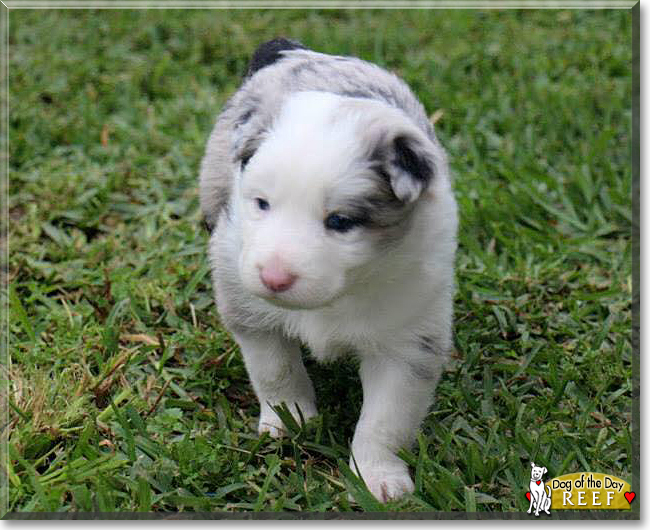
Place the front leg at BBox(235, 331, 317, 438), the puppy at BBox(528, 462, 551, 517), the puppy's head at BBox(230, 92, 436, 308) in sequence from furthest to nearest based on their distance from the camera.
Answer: the front leg at BBox(235, 331, 317, 438), the puppy at BBox(528, 462, 551, 517), the puppy's head at BBox(230, 92, 436, 308)

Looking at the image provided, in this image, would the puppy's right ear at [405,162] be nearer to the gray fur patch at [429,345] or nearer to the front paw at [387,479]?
the gray fur patch at [429,345]

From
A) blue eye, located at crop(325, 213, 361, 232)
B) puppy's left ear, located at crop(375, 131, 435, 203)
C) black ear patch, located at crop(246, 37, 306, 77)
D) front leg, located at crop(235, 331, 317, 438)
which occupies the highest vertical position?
black ear patch, located at crop(246, 37, 306, 77)

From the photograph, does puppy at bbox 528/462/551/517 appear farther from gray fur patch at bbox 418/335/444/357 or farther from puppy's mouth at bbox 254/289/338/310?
puppy's mouth at bbox 254/289/338/310

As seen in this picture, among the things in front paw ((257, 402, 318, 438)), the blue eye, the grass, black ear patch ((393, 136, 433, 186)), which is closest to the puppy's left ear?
black ear patch ((393, 136, 433, 186))

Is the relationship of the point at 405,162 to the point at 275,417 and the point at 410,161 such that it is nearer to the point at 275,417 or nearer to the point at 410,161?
the point at 410,161

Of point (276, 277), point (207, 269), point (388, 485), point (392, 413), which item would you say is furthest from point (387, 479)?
point (207, 269)

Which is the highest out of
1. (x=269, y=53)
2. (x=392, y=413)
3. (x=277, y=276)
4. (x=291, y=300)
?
(x=269, y=53)

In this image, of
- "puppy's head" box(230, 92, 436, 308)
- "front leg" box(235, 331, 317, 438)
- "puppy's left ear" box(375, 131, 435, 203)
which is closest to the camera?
"puppy's head" box(230, 92, 436, 308)

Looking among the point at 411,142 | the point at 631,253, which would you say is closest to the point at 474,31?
the point at 631,253
